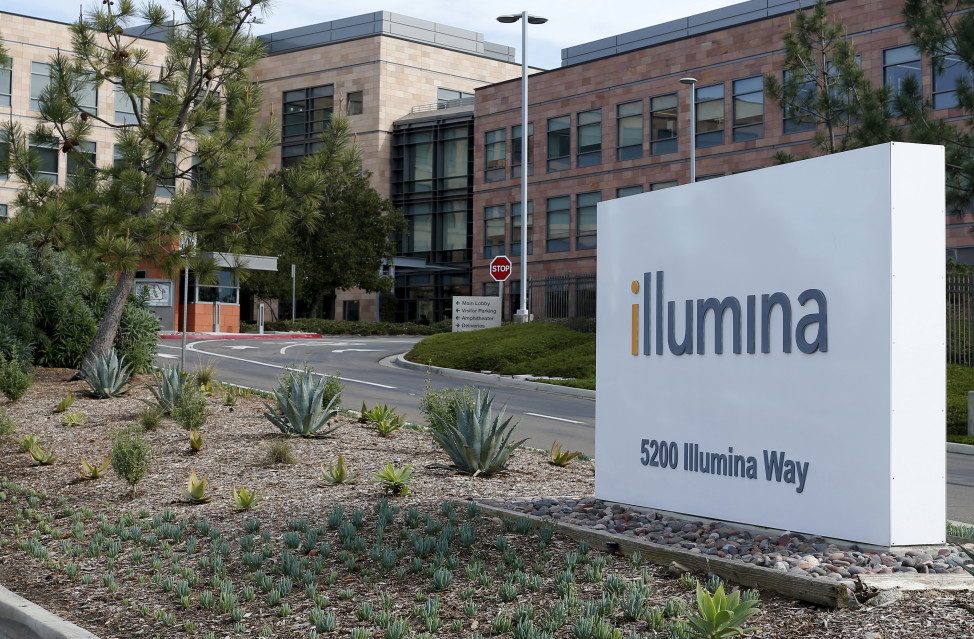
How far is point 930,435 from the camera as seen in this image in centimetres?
594

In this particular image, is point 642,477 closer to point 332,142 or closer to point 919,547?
point 919,547

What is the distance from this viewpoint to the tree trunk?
56.0 ft

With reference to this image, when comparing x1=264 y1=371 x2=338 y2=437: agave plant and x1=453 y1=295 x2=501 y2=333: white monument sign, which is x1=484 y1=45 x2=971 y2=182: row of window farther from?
x1=264 y1=371 x2=338 y2=437: agave plant

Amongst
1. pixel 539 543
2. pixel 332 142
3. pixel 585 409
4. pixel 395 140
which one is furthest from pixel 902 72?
pixel 539 543

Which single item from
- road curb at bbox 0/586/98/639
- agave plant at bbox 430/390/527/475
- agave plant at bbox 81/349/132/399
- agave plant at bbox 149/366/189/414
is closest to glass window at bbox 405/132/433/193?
agave plant at bbox 81/349/132/399

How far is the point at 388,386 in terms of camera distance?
20.8 m

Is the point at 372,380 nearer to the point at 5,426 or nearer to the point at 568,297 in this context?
the point at 5,426

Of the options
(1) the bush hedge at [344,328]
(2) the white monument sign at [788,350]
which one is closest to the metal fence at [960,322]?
(2) the white monument sign at [788,350]

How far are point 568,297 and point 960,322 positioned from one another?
12485 millimetres

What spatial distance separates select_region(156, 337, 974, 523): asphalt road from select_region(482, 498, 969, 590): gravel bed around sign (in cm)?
255

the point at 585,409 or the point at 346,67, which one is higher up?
the point at 346,67

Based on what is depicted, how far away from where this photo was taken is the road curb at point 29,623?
5637 millimetres

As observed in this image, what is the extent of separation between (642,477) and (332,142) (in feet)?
33.8

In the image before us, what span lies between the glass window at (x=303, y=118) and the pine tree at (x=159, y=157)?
45314 millimetres
